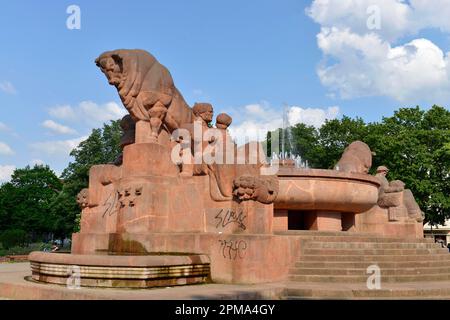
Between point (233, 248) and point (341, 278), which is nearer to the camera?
point (233, 248)

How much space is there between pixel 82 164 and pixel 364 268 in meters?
39.7

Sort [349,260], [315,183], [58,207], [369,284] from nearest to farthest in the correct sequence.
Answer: [369,284] → [349,260] → [315,183] → [58,207]

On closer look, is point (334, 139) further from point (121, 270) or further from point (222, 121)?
point (121, 270)

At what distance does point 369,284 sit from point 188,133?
5.25 metres

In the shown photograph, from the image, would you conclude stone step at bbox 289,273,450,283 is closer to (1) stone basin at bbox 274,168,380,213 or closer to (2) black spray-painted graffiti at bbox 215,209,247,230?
(2) black spray-painted graffiti at bbox 215,209,247,230

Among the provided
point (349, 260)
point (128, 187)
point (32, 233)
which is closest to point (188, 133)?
point (128, 187)

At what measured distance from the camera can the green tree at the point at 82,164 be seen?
141 ft

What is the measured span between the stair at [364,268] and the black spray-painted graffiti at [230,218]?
1384 mm

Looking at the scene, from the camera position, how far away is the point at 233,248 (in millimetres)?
8695

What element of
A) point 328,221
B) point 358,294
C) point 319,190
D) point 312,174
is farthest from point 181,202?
point 328,221

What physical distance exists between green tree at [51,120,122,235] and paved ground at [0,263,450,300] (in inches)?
1414

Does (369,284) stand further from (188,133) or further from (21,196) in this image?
(21,196)
